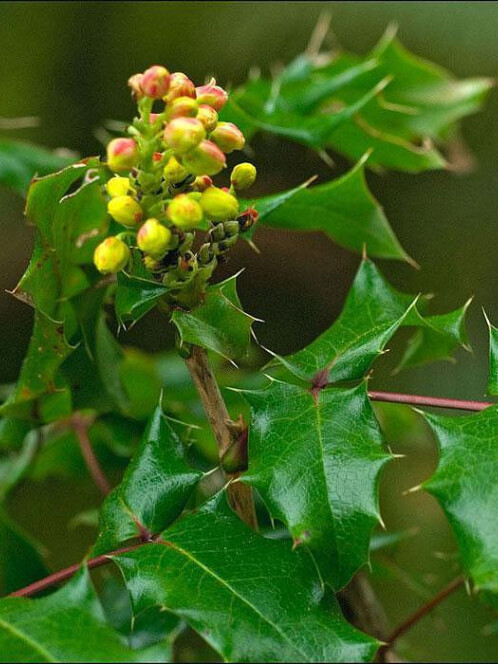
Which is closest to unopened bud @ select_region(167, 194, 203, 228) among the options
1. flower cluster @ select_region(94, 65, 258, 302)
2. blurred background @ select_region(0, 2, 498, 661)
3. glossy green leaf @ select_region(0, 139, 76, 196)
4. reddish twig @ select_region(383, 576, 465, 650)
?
flower cluster @ select_region(94, 65, 258, 302)

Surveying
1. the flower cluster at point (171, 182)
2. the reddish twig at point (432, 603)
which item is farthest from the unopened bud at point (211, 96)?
the reddish twig at point (432, 603)

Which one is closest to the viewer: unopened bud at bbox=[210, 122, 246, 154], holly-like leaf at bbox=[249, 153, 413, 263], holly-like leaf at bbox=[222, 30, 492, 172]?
unopened bud at bbox=[210, 122, 246, 154]

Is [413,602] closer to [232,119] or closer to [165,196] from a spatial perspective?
[232,119]

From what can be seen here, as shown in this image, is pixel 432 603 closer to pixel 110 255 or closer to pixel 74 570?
pixel 74 570

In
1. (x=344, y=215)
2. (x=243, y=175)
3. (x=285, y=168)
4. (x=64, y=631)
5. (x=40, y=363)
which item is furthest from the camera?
(x=285, y=168)

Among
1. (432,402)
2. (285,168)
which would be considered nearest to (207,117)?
(432,402)

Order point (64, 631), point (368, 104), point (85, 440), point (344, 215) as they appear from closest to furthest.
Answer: point (64, 631) → point (344, 215) → point (85, 440) → point (368, 104)

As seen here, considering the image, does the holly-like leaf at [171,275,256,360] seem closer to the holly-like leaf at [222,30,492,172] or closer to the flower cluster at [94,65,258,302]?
the flower cluster at [94,65,258,302]
